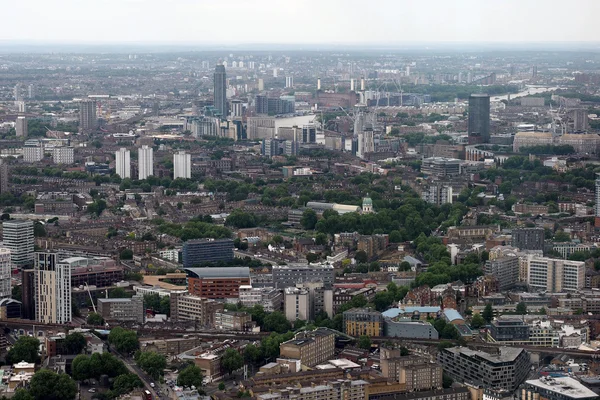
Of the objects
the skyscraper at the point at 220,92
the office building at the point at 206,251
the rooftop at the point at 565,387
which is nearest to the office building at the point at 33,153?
the skyscraper at the point at 220,92

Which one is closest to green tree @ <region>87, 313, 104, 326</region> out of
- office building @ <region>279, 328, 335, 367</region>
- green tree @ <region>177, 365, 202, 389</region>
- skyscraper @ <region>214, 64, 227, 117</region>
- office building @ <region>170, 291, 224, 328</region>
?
office building @ <region>170, 291, 224, 328</region>

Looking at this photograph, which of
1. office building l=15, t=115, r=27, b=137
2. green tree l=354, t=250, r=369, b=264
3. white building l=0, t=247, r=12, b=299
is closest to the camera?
white building l=0, t=247, r=12, b=299

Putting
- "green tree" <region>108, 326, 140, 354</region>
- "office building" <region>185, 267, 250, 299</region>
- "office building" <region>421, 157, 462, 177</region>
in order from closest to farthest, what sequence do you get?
"green tree" <region>108, 326, 140, 354</region> < "office building" <region>185, 267, 250, 299</region> < "office building" <region>421, 157, 462, 177</region>

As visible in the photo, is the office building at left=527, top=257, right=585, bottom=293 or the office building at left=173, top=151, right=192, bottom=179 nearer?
the office building at left=527, top=257, right=585, bottom=293

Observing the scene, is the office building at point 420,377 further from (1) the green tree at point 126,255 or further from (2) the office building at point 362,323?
(1) the green tree at point 126,255

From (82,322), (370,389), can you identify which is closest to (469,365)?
(370,389)

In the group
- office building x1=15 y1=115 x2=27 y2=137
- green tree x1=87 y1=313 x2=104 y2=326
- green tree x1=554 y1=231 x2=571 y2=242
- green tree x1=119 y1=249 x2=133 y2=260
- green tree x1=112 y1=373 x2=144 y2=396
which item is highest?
green tree x1=112 y1=373 x2=144 y2=396

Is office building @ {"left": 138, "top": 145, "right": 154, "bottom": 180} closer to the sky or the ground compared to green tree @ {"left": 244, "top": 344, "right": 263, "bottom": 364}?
closer to the ground

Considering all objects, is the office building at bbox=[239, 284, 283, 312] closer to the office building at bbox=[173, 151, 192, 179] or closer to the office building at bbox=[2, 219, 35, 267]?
the office building at bbox=[2, 219, 35, 267]
